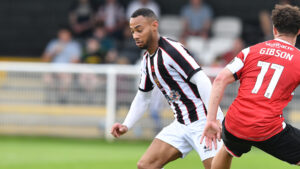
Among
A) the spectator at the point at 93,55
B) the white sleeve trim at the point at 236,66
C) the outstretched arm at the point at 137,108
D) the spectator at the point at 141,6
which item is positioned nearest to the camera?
the white sleeve trim at the point at 236,66

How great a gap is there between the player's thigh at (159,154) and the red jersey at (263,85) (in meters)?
1.01

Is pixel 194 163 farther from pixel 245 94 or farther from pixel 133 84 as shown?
pixel 245 94

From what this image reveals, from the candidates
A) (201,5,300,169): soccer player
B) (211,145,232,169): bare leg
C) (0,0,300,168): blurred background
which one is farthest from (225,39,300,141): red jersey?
(0,0,300,168): blurred background

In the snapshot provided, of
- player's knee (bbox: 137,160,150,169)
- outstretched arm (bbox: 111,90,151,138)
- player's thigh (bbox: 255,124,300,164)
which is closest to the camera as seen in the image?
player's thigh (bbox: 255,124,300,164)

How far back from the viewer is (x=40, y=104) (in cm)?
1302

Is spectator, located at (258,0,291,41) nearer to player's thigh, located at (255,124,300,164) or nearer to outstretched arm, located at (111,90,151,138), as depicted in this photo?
outstretched arm, located at (111,90,151,138)

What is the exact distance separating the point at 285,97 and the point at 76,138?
7.72 metres

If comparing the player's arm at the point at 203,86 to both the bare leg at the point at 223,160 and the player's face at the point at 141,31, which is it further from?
the player's face at the point at 141,31

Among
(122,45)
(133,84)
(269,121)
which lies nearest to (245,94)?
(269,121)

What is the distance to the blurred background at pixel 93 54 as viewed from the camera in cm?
1288

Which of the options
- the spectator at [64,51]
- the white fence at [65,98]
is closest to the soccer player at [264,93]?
the white fence at [65,98]

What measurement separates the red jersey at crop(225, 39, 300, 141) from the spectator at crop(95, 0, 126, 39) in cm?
994

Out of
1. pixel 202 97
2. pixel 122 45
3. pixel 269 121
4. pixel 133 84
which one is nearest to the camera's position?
pixel 269 121

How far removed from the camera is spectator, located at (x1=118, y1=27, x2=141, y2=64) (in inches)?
579
